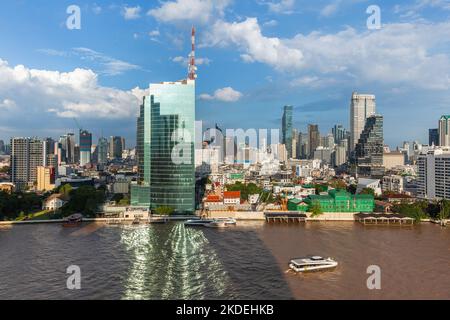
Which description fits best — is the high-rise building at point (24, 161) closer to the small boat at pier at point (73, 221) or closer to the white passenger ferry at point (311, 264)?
Result: the small boat at pier at point (73, 221)

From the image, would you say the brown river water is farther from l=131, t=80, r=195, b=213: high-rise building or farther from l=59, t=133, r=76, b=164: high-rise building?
l=59, t=133, r=76, b=164: high-rise building

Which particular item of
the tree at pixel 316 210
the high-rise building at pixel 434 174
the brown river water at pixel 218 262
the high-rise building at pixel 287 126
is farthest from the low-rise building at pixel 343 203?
the high-rise building at pixel 287 126

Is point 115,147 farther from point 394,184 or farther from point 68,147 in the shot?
point 394,184

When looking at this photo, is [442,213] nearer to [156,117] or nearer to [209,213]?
[209,213]

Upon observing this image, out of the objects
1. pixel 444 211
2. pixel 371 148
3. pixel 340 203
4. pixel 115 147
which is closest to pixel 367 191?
pixel 340 203

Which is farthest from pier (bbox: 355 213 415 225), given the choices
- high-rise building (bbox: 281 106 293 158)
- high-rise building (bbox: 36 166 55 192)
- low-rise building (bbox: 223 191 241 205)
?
high-rise building (bbox: 281 106 293 158)
